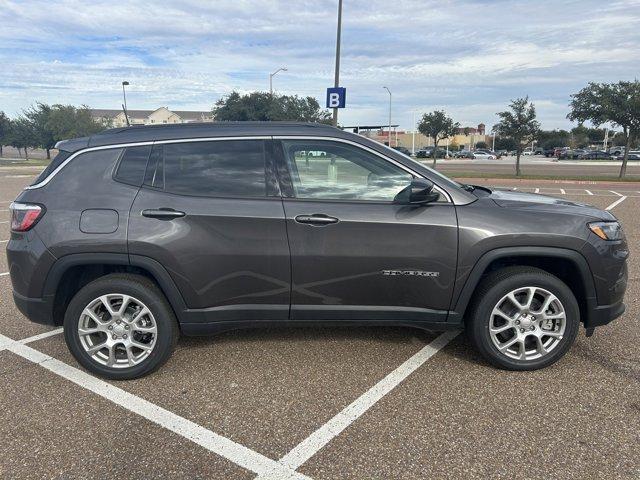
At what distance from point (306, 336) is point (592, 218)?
7.66 ft

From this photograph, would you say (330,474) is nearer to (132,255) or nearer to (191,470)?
(191,470)

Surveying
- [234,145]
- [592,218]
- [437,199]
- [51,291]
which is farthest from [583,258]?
[51,291]

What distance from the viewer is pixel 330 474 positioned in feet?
8.00

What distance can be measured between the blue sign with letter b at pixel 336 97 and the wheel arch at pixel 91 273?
1186 cm

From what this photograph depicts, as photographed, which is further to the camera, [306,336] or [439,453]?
[306,336]

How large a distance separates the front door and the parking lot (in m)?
0.51

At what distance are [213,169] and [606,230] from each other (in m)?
2.76

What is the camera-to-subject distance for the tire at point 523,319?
3.34m

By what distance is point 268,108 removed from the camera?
41.1 meters

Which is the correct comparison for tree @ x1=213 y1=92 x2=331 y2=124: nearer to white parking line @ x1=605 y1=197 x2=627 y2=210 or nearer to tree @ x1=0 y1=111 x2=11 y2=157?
white parking line @ x1=605 y1=197 x2=627 y2=210

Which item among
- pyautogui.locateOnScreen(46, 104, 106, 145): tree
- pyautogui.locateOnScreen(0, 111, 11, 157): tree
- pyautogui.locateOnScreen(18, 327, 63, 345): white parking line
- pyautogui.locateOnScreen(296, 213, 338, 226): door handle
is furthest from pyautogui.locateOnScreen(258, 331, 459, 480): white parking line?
pyautogui.locateOnScreen(0, 111, 11, 157): tree

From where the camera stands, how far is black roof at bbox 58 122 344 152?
3426 millimetres

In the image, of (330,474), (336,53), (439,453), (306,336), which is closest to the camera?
(330,474)

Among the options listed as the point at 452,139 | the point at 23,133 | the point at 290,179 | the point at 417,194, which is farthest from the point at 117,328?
the point at 452,139
